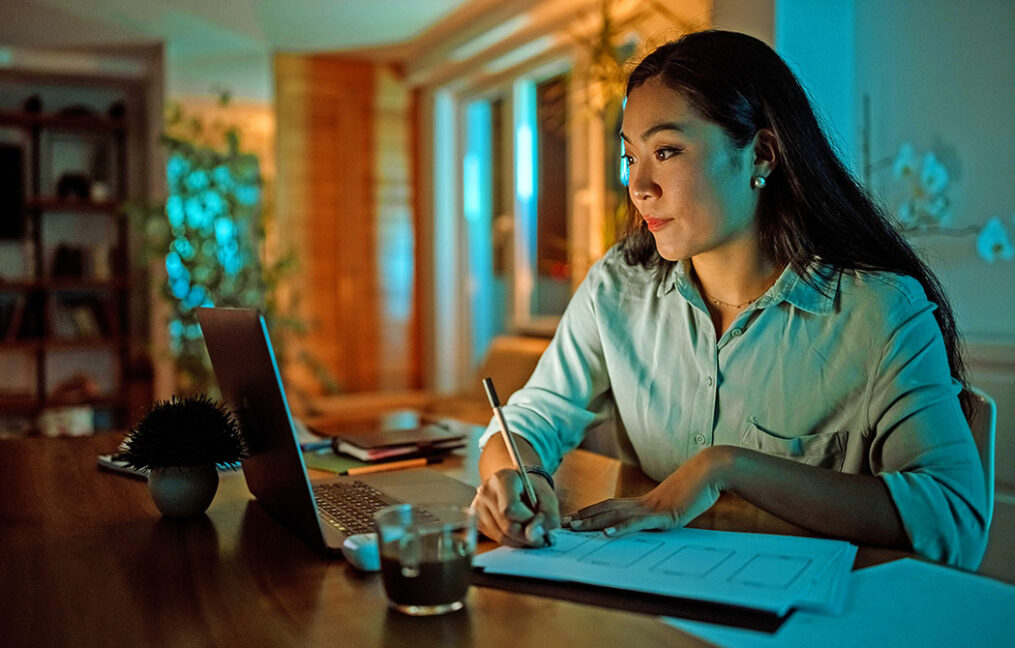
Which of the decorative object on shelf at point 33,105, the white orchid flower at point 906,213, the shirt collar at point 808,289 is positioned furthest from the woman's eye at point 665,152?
the decorative object on shelf at point 33,105

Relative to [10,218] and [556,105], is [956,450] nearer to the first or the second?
[556,105]

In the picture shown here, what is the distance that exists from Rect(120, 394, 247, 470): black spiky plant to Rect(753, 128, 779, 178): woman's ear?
862 millimetres

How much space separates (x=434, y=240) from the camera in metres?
5.93

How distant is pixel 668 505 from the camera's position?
1001 millimetres

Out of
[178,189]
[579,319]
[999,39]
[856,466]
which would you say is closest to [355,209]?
[178,189]

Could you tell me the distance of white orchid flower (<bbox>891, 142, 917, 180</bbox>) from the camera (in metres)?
2.82

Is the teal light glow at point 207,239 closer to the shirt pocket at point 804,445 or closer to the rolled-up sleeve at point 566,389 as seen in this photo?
the rolled-up sleeve at point 566,389

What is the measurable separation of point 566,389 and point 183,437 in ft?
2.15

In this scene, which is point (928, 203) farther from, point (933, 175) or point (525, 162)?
point (525, 162)

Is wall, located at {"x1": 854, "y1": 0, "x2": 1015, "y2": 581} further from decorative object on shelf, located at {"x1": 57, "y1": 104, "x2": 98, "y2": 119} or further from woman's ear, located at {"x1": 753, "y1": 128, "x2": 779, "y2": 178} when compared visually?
decorative object on shelf, located at {"x1": 57, "y1": 104, "x2": 98, "y2": 119}

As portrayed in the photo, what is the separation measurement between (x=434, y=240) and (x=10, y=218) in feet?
8.96

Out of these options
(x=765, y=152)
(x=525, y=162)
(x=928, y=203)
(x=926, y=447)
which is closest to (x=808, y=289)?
(x=765, y=152)

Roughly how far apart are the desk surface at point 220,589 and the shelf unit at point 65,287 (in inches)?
200

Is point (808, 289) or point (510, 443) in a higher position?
point (808, 289)
